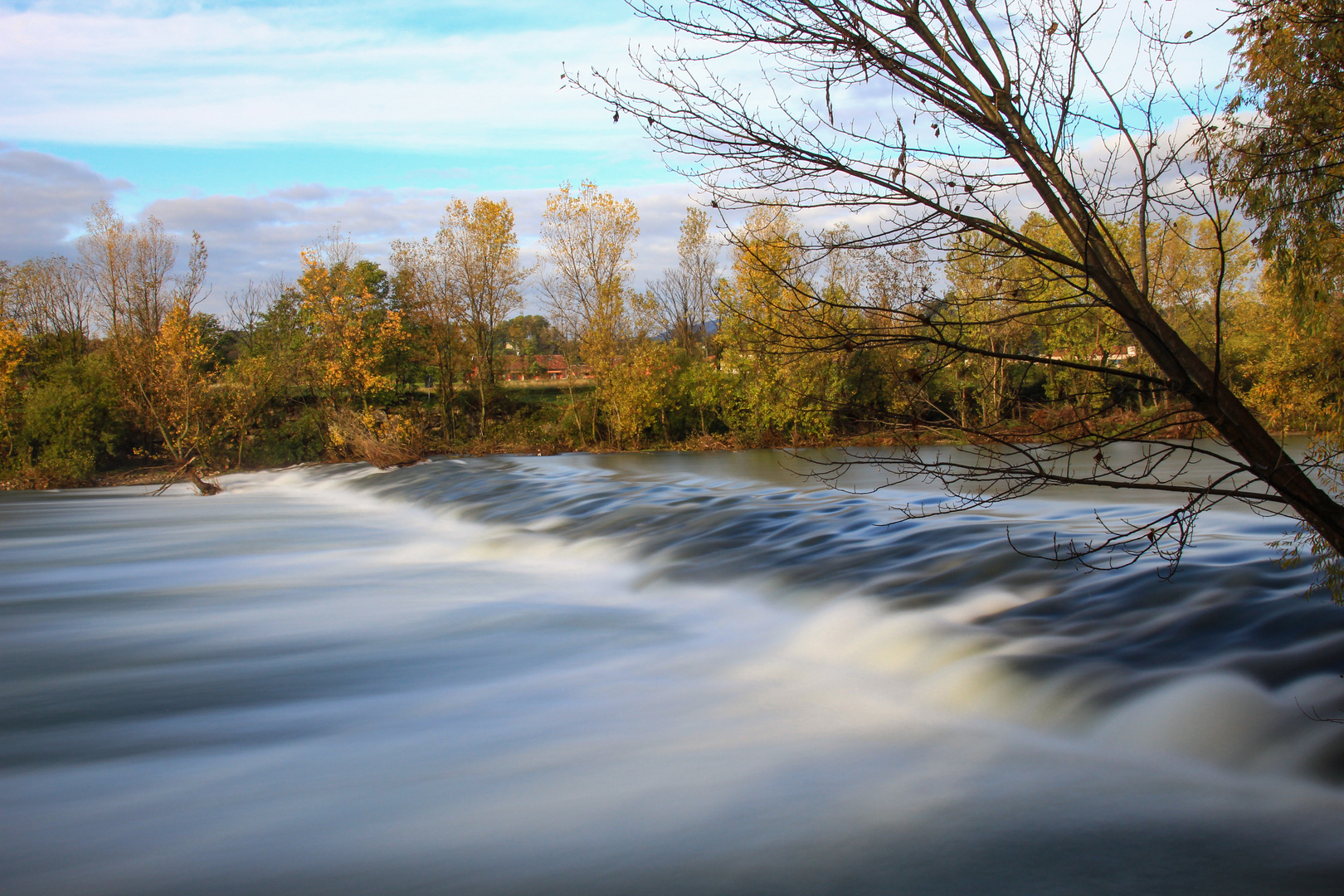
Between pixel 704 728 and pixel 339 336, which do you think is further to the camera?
pixel 339 336

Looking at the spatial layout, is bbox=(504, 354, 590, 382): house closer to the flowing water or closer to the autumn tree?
the autumn tree

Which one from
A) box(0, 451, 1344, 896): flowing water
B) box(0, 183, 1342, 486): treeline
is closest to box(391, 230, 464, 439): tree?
box(0, 183, 1342, 486): treeline

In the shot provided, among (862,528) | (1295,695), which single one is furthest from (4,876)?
(862,528)

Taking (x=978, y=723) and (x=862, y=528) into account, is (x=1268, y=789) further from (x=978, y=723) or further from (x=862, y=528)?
(x=862, y=528)

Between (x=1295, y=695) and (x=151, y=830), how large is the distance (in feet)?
19.5

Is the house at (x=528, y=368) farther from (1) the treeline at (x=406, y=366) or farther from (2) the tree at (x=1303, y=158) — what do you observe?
(2) the tree at (x=1303, y=158)

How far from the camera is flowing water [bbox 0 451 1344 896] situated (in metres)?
3.94

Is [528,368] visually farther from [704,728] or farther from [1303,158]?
[704,728]

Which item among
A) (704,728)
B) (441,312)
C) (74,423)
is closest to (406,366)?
(441,312)

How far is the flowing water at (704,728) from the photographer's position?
12.9 feet

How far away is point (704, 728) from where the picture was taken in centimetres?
566

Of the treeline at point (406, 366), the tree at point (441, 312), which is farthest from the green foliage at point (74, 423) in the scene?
the tree at point (441, 312)

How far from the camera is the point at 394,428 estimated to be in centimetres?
2891

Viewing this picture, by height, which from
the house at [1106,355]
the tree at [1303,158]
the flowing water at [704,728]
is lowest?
the flowing water at [704,728]
